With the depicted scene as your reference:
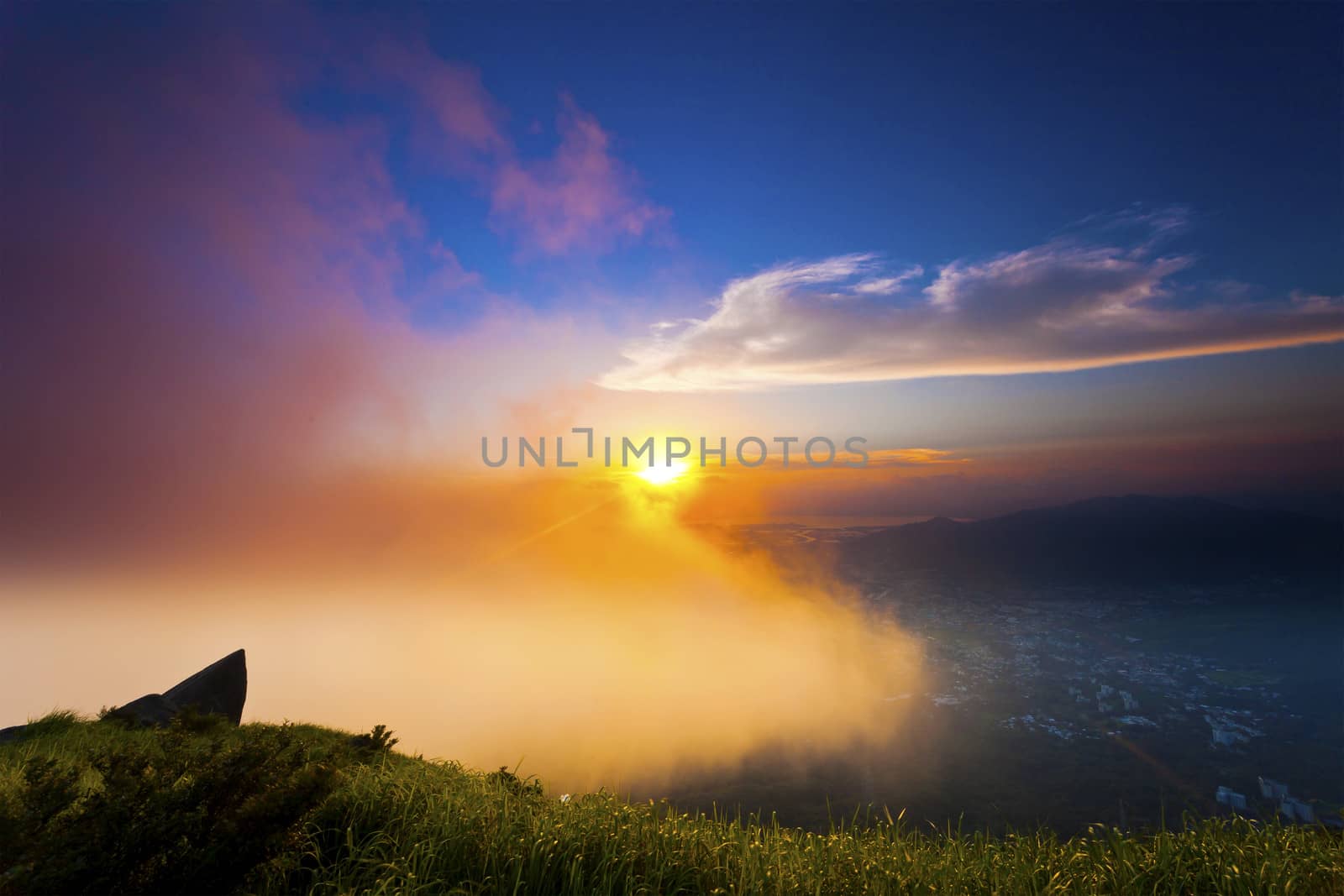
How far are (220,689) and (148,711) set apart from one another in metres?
5.34

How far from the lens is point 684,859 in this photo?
5.43m

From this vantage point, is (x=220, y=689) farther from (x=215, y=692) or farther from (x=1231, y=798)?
(x=1231, y=798)

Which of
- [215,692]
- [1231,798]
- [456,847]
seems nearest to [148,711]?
[215,692]

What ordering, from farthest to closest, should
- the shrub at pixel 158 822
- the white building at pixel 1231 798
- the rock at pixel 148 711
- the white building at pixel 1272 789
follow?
the white building at pixel 1272 789 → the white building at pixel 1231 798 → the rock at pixel 148 711 → the shrub at pixel 158 822

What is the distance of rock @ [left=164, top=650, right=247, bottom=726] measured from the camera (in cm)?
2039

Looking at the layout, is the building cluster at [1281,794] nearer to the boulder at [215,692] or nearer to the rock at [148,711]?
the boulder at [215,692]

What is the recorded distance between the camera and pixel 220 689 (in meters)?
21.3

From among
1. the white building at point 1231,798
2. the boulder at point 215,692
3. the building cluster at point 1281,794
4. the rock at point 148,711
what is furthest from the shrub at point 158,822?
the building cluster at point 1281,794

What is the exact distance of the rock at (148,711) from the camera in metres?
14.5

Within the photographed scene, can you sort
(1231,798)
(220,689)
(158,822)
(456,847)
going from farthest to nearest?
1. (1231,798)
2. (220,689)
3. (456,847)
4. (158,822)

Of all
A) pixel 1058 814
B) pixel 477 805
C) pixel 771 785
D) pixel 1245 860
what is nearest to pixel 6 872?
pixel 477 805

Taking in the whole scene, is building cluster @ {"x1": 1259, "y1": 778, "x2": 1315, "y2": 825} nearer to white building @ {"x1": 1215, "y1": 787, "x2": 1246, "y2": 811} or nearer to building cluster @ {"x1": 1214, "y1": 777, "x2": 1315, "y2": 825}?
building cluster @ {"x1": 1214, "y1": 777, "x2": 1315, "y2": 825}

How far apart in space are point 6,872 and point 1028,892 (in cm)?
824

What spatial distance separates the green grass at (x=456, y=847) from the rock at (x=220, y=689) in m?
17.5
